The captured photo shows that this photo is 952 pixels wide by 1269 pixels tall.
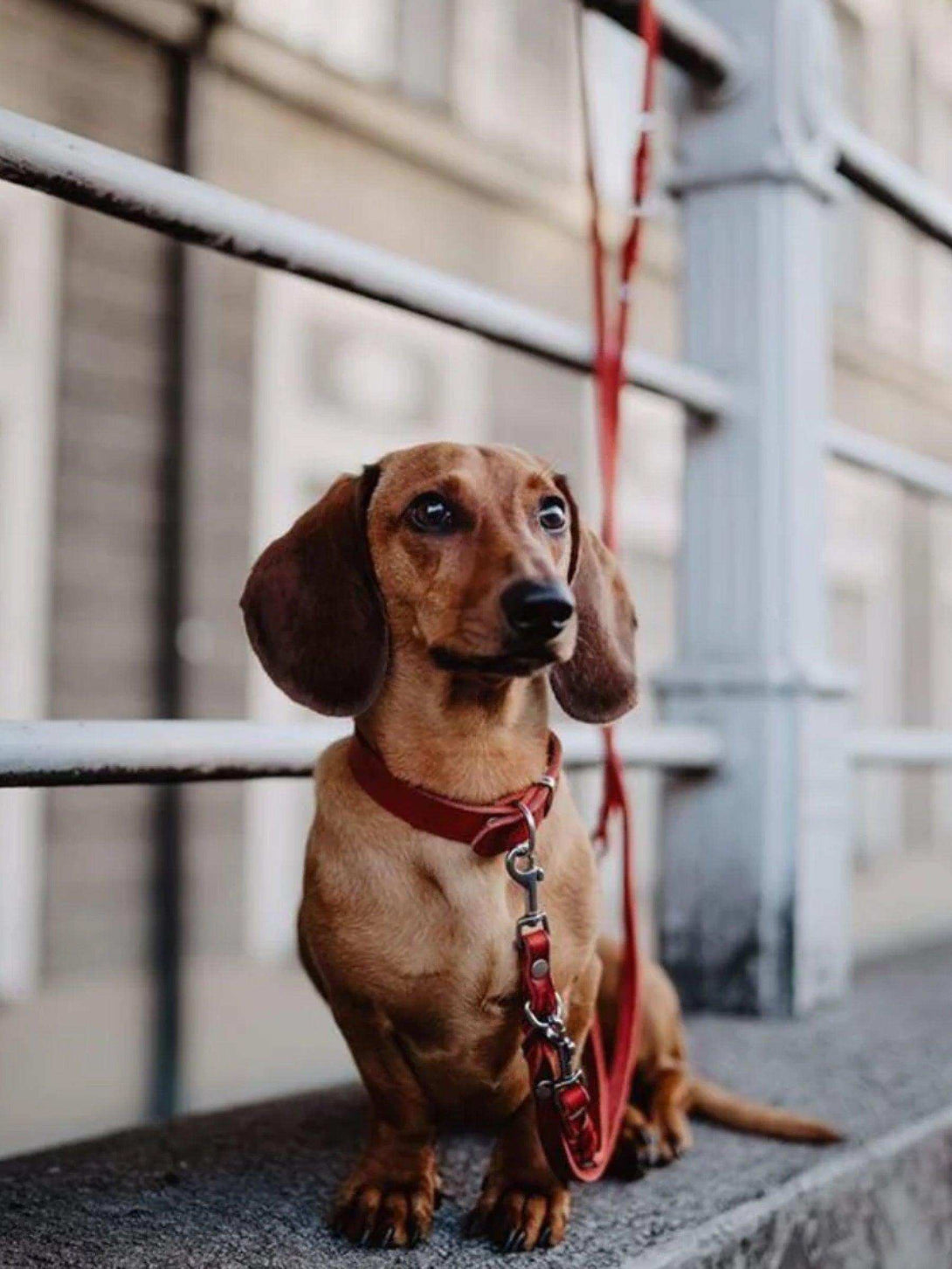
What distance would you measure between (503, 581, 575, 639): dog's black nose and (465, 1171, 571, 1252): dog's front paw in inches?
17.2

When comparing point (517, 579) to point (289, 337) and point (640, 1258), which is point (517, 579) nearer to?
point (640, 1258)

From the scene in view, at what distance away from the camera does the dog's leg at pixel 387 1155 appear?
1.13 metres

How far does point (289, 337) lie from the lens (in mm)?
4484

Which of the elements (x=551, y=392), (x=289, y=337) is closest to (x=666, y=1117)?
(x=289, y=337)

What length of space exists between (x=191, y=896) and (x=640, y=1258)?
3.35 metres

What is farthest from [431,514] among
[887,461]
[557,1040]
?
[887,461]

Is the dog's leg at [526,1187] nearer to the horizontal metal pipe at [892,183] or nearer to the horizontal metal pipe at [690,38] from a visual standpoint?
the horizontal metal pipe at [690,38]

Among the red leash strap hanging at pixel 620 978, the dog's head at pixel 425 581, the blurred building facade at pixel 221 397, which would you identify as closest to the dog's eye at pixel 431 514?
the dog's head at pixel 425 581

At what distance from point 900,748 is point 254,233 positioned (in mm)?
1459

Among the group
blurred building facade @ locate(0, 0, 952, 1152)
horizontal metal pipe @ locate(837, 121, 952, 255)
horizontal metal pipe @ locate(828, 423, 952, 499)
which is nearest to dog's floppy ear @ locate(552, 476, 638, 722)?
horizontal metal pipe @ locate(828, 423, 952, 499)

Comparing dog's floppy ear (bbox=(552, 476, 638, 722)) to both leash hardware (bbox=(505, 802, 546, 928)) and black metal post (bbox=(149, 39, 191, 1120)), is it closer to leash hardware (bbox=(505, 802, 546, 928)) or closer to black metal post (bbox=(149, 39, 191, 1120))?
leash hardware (bbox=(505, 802, 546, 928))

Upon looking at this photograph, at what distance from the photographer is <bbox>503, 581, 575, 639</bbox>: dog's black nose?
1039 millimetres

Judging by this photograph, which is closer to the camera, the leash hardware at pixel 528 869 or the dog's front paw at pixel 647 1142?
the leash hardware at pixel 528 869

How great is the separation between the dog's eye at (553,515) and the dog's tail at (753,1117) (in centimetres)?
64
